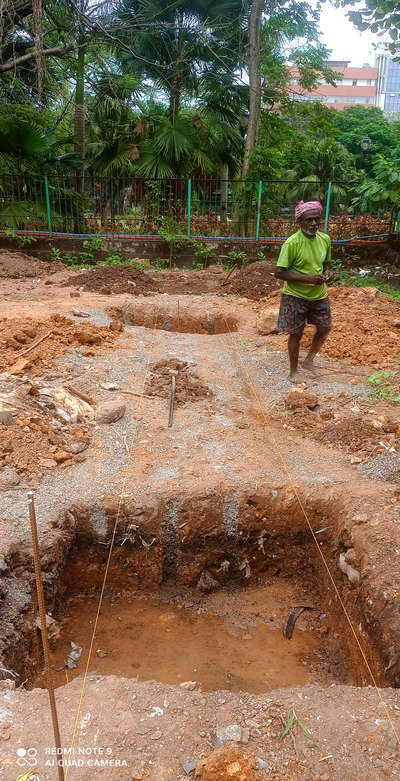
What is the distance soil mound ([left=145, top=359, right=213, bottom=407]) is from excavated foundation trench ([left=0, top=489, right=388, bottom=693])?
169 cm

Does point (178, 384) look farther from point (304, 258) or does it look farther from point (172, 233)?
point (172, 233)

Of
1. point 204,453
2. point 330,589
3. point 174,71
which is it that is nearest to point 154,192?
point 174,71

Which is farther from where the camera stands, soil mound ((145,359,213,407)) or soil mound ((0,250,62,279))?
A: soil mound ((0,250,62,279))

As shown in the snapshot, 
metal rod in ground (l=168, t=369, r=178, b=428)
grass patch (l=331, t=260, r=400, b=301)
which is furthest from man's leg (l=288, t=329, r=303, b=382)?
grass patch (l=331, t=260, r=400, b=301)

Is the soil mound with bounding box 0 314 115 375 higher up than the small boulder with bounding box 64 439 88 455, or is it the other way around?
the soil mound with bounding box 0 314 115 375

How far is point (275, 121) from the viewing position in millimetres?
15000

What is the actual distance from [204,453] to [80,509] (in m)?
1.11

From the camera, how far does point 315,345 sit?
5.67 m

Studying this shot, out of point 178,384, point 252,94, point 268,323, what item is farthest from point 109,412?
point 252,94

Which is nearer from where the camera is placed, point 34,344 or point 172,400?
point 172,400

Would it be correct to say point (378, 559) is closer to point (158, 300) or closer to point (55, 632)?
point (55, 632)

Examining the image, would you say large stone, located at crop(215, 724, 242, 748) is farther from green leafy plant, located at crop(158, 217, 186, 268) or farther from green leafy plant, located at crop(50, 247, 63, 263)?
green leafy plant, located at crop(50, 247, 63, 263)

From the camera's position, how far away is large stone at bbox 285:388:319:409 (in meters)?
4.98

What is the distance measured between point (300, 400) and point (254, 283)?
5532mm
